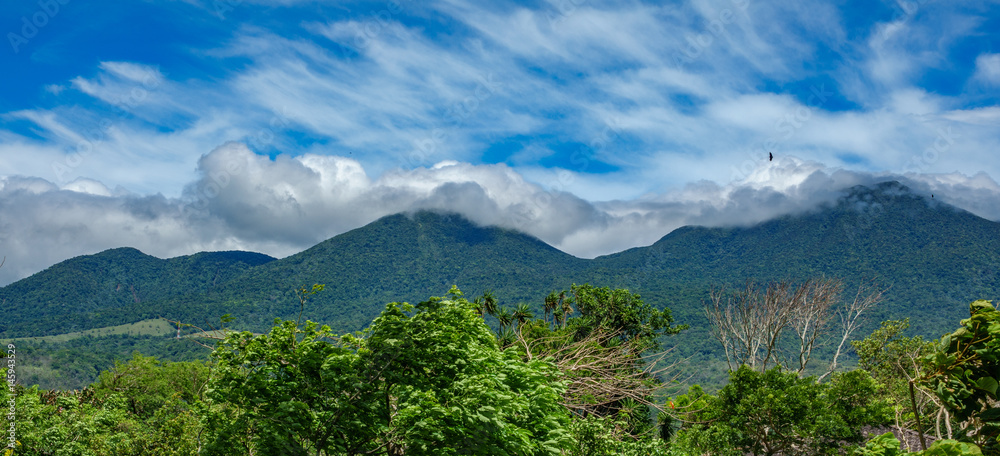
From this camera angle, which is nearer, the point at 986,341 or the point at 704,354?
the point at 986,341

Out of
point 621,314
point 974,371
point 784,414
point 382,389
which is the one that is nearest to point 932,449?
point 974,371

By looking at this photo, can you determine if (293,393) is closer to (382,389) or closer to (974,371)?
(382,389)

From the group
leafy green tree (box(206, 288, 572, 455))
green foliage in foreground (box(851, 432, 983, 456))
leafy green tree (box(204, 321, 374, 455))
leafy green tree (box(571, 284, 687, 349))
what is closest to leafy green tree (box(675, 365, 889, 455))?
leafy green tree (box(206, 288, 572, 455))

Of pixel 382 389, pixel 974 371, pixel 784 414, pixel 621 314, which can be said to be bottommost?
pixel 784 414

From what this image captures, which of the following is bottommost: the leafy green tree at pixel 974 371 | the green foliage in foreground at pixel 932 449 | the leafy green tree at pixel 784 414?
the leafy green tree at pixel 784 414

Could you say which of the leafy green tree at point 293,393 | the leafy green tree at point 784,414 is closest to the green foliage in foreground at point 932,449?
the leafy green tree at point 293,393

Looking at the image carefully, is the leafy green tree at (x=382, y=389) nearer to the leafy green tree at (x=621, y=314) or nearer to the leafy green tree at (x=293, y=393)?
the leafy green tree at (x=293, y=393)

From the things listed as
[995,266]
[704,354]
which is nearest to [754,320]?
[704,354]

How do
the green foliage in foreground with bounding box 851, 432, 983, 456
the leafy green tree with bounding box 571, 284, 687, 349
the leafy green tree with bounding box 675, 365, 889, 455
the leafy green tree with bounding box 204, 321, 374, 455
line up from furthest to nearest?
the leafy green tree with bounding box 571, 284, 687, 349
the leafy green tree with bounding box 675, 365, 889, 455
the leafy green tree with bounding box 204, 321, 374, 455
the green foliage in foreground with bounding box 851, 432, 983, 456

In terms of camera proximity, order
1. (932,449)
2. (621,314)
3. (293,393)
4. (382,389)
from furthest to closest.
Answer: (621,314), (293,393), (382,389), (932,449)

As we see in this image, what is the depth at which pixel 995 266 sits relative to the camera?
174375 millimetres

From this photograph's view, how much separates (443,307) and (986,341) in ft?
28.7

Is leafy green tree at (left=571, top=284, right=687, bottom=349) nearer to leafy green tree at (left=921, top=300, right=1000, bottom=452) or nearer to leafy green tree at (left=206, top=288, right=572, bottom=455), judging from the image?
leafy green tree at (left=206, top=288, right=572, bottom=455)

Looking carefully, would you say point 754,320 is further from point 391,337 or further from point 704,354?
point 704,354
